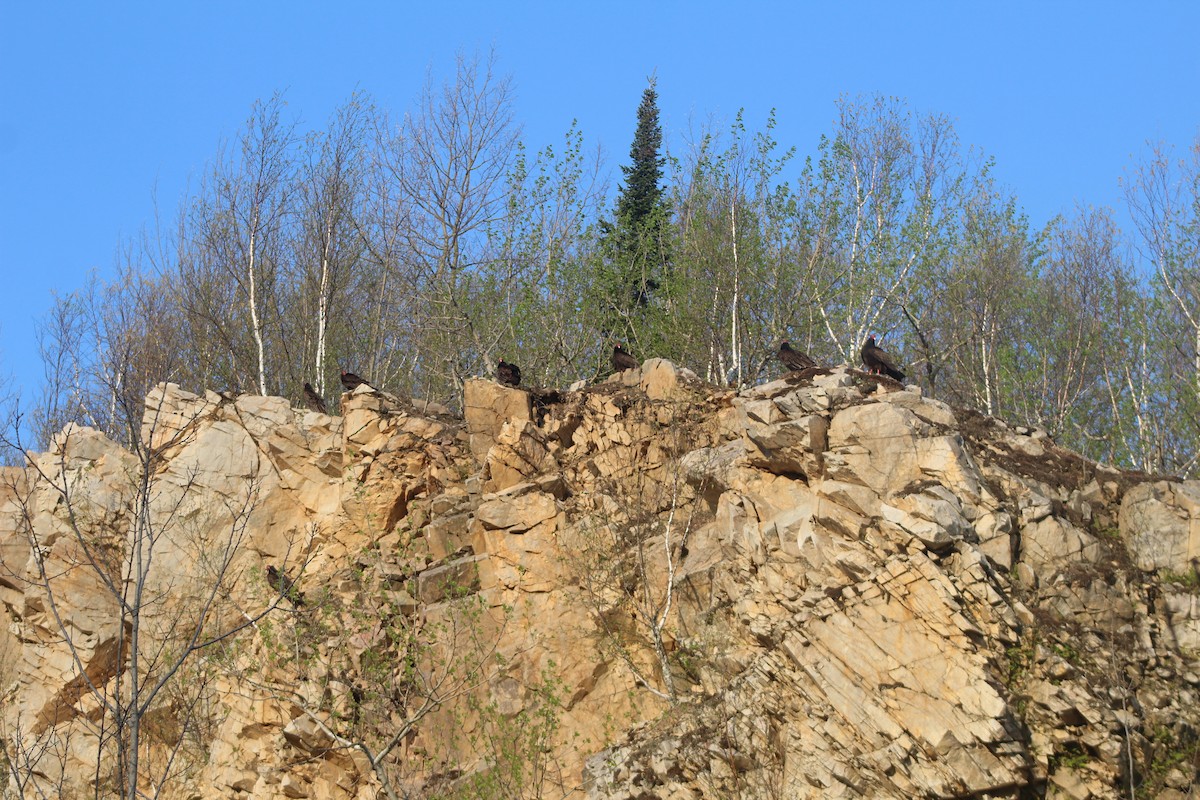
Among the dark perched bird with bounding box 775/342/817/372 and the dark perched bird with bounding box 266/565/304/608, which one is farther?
the dark perched bird with bounding box 775/342/817/372

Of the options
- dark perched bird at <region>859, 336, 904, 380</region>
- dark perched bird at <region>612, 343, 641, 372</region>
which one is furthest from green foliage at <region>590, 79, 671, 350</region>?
dark perched bird at <region>859, 336, 904, 380</region>

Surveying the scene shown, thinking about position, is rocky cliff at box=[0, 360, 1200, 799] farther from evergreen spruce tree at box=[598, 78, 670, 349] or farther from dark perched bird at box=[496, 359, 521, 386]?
evergreen spruce tree at box=[598, 78, 670, 349]

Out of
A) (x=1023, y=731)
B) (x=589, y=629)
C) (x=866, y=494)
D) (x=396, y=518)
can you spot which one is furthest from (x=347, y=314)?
(x=1023, y=731)

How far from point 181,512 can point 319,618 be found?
4034mm

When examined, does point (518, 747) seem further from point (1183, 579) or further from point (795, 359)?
point (1183, 579)

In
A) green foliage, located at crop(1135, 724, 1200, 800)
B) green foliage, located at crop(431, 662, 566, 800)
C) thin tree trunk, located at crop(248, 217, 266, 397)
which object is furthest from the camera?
thin tree trunk, located at crop(248, 217, 266, 397)

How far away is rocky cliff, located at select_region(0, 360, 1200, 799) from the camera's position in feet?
42.2

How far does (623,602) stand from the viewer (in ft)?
53.7

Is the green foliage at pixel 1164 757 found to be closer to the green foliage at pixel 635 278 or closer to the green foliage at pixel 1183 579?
the green foliage at pixel 1183 579

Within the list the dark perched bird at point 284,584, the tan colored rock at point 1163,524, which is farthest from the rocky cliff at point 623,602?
the dark perched bird at point 284,584

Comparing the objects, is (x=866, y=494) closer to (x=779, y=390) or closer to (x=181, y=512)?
(x=779, y=390)

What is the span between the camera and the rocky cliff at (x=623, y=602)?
12.9 metres

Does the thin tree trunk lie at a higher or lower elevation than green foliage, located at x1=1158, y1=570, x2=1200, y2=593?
higher

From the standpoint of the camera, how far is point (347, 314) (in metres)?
28.5
